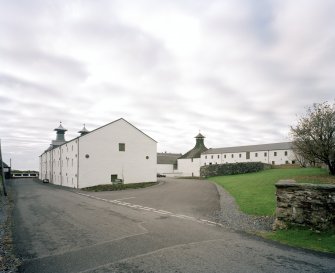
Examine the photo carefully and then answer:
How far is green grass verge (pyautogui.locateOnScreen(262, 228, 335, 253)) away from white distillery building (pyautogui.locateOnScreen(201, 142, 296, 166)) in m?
58.6

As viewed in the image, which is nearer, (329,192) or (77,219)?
(329,192)

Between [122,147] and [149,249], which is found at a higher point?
[122,147]

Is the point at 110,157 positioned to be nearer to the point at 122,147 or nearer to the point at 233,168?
the point at 122,147

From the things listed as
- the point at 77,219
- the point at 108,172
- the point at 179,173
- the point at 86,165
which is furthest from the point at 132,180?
Result: the point at 179,173

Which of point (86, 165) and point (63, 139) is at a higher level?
point (63, 139)

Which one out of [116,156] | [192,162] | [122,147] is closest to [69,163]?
[116,156]

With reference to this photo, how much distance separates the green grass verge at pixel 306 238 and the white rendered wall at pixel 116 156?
30.3 m

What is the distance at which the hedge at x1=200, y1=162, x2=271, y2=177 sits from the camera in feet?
152

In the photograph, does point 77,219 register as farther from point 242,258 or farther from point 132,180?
point 132,180

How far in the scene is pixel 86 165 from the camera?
3656 cm

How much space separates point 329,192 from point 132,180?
109 ft

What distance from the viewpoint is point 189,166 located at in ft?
257

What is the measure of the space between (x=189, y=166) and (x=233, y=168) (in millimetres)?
31464

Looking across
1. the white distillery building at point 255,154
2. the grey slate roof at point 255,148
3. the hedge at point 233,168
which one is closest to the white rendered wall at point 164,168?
the white distillery building at point 255,154
